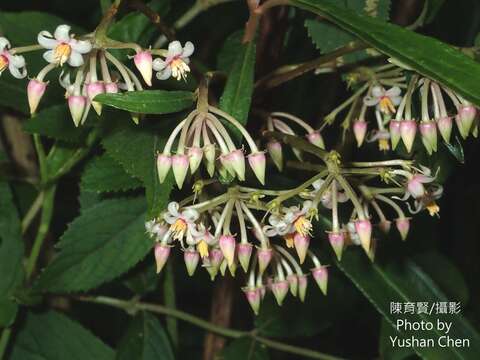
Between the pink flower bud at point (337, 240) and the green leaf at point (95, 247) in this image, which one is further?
the green leaf at point (95, 247)

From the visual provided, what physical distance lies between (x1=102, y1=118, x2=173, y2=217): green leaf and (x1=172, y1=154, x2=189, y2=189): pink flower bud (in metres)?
0.09

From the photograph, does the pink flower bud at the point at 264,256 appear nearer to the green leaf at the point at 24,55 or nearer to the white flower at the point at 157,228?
the white flower at the point at 157,228

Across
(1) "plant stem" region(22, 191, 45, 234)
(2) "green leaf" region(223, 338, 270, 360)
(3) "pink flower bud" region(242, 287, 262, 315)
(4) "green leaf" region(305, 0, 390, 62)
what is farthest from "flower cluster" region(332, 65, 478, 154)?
(1) "plant stem" region(22, 191, 45, 234)

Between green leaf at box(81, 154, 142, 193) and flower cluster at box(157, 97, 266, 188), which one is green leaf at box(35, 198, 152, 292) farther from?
flower cluster at box(157, 97, 266, 188)

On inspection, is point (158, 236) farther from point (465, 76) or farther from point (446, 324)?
point (446, 324)

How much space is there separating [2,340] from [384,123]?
125cm

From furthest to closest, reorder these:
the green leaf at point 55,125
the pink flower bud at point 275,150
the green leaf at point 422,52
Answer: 1. the green leaf at point 55,125
2. the pink flower bud at point 275,150
3. the green leaf at point 422,52

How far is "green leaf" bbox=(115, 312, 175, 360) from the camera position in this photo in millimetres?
2078

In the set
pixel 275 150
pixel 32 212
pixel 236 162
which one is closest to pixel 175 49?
pixel 236 162

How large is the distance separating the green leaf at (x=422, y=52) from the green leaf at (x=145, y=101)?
34 cm

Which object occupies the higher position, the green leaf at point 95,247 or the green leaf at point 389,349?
the green leaf at point 95,247

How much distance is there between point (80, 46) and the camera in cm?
136

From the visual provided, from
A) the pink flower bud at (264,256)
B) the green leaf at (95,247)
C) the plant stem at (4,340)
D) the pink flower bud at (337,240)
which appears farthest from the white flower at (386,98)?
the plant stem at (4,340)

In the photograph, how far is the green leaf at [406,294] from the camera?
71.4 inches
